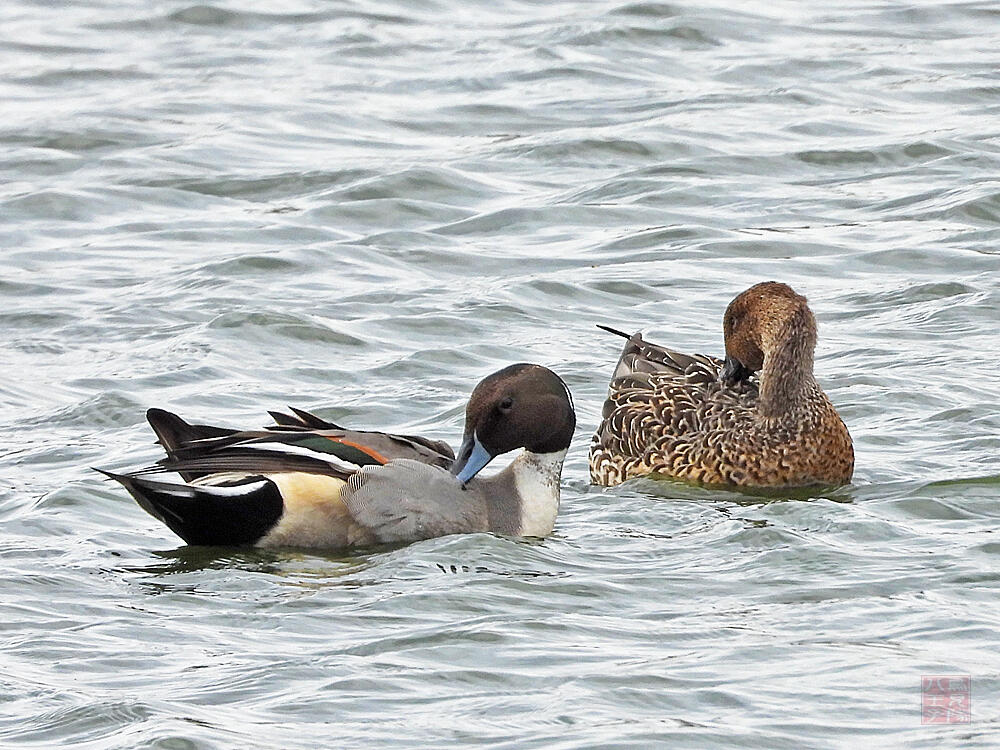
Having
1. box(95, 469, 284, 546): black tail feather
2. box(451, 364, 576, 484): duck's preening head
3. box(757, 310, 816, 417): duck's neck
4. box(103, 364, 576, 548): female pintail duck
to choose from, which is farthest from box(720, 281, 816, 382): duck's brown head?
box(95, 469, 284, 546): black tail feather

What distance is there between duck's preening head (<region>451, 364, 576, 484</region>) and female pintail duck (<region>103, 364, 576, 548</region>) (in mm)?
41

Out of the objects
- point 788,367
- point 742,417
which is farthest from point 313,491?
point 788,367

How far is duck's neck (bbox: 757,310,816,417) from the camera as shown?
9.62m

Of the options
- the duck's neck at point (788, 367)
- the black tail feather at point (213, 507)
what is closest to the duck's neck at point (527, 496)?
the black tail feather at point (213, 507)

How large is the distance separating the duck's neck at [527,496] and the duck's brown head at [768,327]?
1.52 meters

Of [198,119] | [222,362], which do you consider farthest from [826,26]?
[222,362]

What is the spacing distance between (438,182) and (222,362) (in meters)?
4.19

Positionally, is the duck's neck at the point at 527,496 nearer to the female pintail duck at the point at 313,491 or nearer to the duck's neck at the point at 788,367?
the female pintail duck at the point at 313,491

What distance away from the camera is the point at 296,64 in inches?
738

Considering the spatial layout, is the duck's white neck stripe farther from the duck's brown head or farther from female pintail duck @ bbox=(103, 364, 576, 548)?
the duck's brown head

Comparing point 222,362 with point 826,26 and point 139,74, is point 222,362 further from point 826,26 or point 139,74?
point 826,26

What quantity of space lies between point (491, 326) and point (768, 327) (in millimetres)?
2642

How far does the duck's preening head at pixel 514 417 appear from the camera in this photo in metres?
8.53

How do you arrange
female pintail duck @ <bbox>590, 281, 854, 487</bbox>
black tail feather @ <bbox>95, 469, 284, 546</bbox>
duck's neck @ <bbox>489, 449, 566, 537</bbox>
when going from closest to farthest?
black tail feather @ <bbox>95, 469, 284, 546</bbox> < duck's neck @ <bbox>489, 449, 566, 537</bbox> < female pintail duck @ <bbox>590, 281, 854, 487</bbox>
